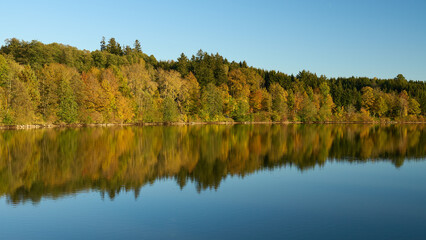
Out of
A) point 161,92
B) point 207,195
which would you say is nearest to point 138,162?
point 207,195

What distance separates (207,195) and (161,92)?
277 ft

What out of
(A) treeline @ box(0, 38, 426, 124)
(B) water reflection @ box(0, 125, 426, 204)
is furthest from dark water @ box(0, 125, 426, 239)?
(A) treeline @ box(0, 38, 426, 124)

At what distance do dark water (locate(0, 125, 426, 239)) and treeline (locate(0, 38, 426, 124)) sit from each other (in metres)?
45.9

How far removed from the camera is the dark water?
13406 mm

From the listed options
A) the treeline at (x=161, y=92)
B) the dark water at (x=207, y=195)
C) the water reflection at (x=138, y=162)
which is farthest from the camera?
the treeline at (x=161, y=92)

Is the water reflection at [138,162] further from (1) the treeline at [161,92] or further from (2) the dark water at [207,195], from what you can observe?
(1) the treeline at [161,92]

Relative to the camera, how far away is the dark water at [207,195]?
13406 mm

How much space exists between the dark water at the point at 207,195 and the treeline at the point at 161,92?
45871 millimetres

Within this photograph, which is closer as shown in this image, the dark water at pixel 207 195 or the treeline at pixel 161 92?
the dark water at pixel 207 195

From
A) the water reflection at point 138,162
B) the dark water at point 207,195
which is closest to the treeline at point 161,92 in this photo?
the water reflection at point 138,162

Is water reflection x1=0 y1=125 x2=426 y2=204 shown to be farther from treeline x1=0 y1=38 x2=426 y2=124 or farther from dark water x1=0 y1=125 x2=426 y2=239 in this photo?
treeline x1=0 y1=38 x2=426 y2=124

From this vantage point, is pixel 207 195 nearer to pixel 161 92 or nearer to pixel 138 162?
pixel 138 162

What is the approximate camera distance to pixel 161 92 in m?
101

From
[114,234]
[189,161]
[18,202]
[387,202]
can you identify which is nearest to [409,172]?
[387,202]
